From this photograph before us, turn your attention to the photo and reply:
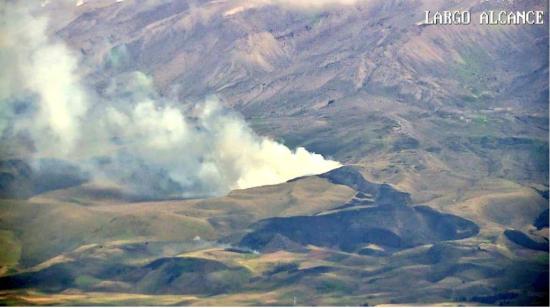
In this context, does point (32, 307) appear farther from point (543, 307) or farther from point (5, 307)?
point (543, 307)

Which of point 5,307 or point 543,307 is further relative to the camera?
point 5,307

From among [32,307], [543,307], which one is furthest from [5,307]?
[543,307]

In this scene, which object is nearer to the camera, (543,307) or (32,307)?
(543,307)

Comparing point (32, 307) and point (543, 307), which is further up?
point (32, 307)

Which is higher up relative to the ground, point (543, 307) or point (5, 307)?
point (5, 307)
